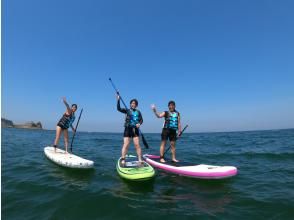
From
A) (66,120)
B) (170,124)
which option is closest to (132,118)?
(170,124)

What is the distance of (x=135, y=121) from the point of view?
8391 millimetres

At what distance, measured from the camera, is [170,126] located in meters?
9.52

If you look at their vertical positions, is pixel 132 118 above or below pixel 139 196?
above

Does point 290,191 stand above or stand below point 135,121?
below

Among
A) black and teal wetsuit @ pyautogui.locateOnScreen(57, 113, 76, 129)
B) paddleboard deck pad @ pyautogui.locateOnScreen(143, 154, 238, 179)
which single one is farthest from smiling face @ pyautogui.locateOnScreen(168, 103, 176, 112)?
black and teal wetsuit @ pyautogui.locateOnScreen(57, 113, 76, 129)

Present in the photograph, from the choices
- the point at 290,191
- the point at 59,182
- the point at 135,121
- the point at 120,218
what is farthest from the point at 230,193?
the point at 59,182

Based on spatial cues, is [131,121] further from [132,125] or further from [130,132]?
[130,132]

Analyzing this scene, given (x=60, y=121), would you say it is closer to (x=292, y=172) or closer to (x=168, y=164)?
(x=168, y=164)

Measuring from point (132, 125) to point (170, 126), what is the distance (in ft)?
6.66

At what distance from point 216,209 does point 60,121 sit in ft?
27.1

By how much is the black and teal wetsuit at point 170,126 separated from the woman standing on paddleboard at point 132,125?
1.49 meters

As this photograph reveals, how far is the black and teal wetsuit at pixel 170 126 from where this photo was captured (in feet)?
31.3

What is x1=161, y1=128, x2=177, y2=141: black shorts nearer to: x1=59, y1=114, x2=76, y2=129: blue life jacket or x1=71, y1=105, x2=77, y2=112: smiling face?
x1=71, y1=105, x2=77, y2=112: smiling face

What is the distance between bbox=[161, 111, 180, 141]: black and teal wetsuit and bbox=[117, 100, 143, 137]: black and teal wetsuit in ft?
5.10
